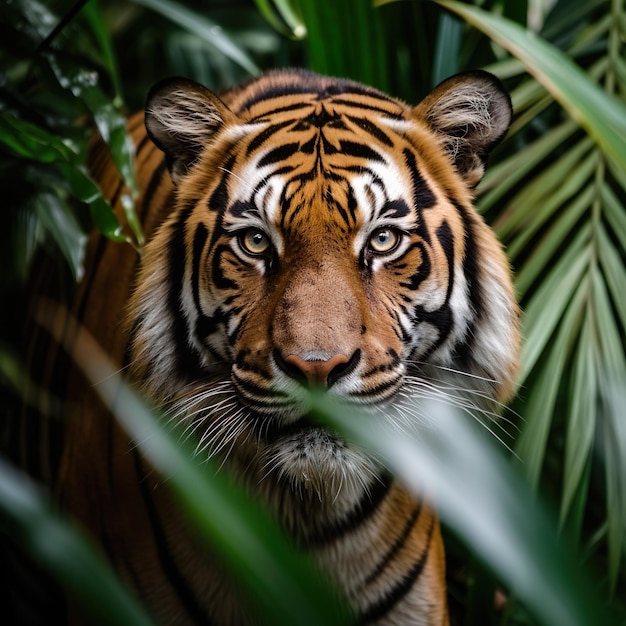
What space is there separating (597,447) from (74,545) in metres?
1.48

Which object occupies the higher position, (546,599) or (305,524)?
(546,599)

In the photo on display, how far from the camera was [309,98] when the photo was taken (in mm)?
1209

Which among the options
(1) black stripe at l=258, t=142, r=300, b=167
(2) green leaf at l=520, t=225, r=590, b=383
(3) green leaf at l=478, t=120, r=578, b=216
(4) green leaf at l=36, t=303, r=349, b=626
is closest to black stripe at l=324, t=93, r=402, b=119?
(1) black stripe at l=258, t=142, r=300, b=167

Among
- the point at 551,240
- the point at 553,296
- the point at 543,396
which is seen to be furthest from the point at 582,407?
the point at 551,240

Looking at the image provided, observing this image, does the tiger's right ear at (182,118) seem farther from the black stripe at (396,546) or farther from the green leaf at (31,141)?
the black stripe at (396,546)

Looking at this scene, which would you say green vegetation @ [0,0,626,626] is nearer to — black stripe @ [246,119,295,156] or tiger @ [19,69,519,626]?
tiger @ [19,69,519,626]

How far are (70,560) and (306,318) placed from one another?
19.2 inches

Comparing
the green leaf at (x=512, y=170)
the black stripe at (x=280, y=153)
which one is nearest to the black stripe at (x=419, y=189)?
the black stripe at (x=280, y=153)

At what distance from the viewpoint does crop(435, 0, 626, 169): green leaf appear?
32.8 inches

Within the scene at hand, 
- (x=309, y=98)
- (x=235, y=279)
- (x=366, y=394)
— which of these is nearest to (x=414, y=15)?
(x=309, y=98)

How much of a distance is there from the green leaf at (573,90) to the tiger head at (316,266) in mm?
70

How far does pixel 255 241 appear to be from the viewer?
107cm

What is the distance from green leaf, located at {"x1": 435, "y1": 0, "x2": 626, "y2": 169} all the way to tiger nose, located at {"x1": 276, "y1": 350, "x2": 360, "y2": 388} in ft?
1.21

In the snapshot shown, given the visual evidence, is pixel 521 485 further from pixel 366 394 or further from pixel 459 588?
pixel 459 588
